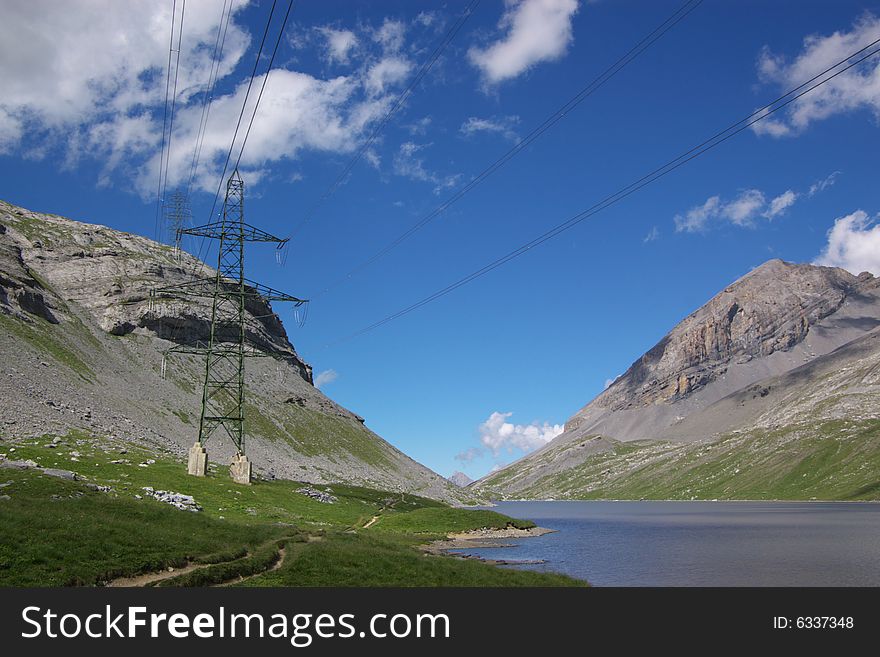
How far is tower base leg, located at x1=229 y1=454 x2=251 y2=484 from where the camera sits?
288 ft

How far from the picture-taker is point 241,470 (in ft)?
290

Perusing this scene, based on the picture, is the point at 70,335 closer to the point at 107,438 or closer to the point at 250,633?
the point at 107,438

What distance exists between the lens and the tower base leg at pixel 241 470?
8769 cm

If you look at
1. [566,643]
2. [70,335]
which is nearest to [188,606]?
[566,643]

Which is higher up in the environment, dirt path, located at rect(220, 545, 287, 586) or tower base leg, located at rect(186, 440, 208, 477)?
tower base leg, located at rect(186, 440, 208, 477)

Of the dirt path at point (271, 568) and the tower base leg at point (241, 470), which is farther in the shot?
the tower base leg at point (241, 470)

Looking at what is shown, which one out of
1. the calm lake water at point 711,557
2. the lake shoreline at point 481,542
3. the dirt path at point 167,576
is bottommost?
the calm lake water at point 711,557

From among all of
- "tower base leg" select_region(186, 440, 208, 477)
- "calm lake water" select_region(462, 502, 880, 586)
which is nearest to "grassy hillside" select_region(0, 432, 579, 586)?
"tower base leg" select_region(186, 440, 208, 477)

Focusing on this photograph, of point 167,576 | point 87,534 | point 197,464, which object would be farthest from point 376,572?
point 197,464

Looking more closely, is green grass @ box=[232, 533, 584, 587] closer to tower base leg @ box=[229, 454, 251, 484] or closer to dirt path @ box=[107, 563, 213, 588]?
dirt path @ box=[107, 563, 213, 588]

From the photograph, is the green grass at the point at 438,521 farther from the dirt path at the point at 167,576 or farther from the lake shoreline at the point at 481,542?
the dirt path at the point at 167,576

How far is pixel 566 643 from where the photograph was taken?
26578 mm

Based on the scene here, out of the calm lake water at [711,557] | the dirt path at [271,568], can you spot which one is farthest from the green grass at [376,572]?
the calm lake water at [711,557]

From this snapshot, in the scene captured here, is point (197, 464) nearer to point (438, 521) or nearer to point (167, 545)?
point (438, 521)
